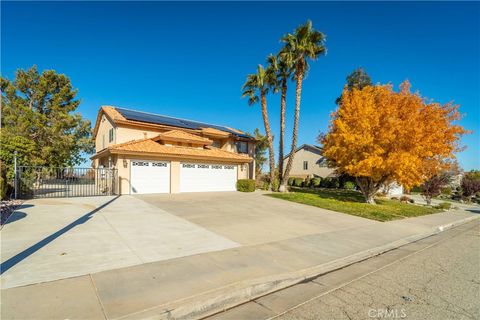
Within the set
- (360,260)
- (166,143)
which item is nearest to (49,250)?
(360,260)

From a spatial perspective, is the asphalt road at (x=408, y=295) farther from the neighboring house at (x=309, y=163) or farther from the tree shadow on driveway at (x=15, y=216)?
the neighboring house at (x=309, y=163)

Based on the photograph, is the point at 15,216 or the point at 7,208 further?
the point at 7,208

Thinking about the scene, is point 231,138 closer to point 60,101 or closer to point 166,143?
point 166,143

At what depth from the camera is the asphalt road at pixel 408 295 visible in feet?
11.6

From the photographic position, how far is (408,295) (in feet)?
13.6

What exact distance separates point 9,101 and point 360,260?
111 ft

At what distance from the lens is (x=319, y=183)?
34719mm

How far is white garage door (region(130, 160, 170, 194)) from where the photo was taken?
16.6 meters

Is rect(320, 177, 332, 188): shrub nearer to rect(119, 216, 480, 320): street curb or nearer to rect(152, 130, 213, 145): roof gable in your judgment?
rect(152, 130, 213, 145): roof gable

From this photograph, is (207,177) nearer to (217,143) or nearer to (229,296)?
(217,143)

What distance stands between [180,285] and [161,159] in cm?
1463

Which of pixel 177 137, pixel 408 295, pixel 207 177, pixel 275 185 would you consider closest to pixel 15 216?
pixel 408 295

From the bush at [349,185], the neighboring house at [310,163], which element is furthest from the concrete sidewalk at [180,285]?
the neighboring house at [310,163]

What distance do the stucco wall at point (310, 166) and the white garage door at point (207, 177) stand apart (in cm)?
1887
